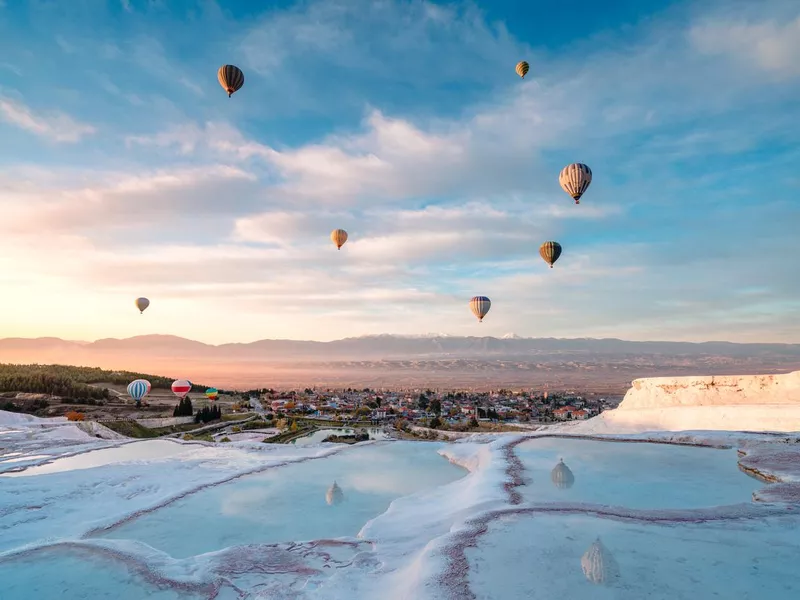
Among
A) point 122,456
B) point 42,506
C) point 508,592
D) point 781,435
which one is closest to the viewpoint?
point 508,592

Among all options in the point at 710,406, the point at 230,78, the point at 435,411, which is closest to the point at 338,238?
the point at 230,78

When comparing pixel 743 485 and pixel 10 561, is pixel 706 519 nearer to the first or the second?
pixel 743 485

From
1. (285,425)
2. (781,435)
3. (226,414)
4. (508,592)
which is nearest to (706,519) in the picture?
(508,592)

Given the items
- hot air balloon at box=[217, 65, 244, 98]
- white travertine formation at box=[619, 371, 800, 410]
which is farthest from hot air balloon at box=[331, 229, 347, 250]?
white travertine formation at box=[619, 371, 800, 410]

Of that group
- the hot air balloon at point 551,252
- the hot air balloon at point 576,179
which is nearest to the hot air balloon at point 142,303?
the hot air balloon at point 551,252

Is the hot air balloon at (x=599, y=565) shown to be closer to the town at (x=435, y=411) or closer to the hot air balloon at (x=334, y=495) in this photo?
the hot air balloon at (x=334, y=495)
